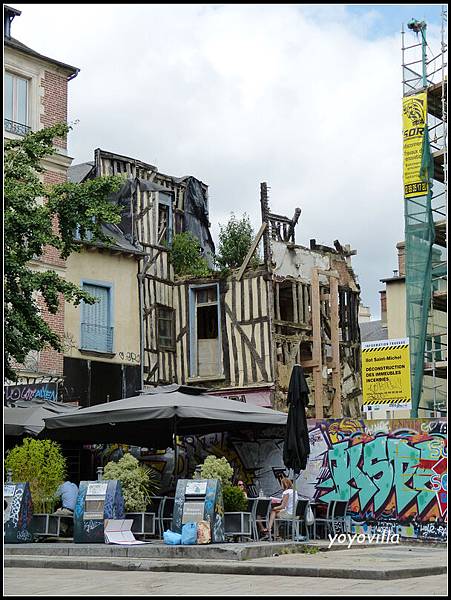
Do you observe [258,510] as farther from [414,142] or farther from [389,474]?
[414,142]

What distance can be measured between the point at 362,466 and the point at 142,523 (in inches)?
153

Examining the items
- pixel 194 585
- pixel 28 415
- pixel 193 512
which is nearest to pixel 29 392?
pixel 28 415

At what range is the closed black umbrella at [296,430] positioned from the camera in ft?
47.8

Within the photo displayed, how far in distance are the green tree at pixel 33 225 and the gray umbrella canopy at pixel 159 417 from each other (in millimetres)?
2287

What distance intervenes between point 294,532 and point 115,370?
13.3m

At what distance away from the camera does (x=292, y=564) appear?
1136 cm

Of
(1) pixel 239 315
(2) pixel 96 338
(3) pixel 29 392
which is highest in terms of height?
(1) pixel 239 315

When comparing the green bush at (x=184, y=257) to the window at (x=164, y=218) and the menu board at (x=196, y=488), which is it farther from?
the menu board at (x=196, y=488)

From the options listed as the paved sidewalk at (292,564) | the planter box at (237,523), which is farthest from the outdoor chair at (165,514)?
the paved sidewalk at (292,564)

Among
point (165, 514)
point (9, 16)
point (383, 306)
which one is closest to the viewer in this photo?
point (165, 514)

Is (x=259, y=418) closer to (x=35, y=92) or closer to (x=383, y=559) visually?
(x=383, y=559)

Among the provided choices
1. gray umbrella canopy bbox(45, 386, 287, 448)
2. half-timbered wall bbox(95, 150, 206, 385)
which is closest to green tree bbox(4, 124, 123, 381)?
gray umbrella canopy bbox(45, 386, 287, 448)

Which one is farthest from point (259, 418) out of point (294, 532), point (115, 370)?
point (115, 370)

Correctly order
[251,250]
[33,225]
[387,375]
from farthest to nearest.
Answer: [251,250]
[387,375]
[33,225]
